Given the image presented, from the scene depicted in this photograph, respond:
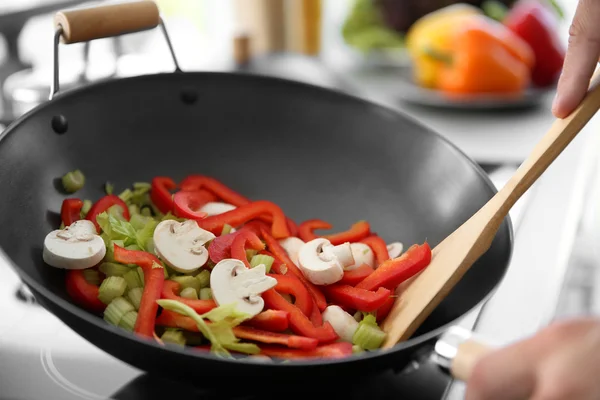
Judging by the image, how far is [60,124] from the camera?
0.93 metres

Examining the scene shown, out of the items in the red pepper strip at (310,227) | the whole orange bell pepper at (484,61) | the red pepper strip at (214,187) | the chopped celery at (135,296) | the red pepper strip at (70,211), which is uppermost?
the red pepper strip at (70,211)

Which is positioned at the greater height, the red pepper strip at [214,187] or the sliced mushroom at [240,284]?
the sliced mushroom at [240,284]

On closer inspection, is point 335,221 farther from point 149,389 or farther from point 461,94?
point 461,94

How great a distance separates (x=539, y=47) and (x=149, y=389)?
1606 mm

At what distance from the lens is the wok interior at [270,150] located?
96 centimetres

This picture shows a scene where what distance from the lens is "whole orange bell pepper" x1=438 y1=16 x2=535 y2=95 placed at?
1885mm

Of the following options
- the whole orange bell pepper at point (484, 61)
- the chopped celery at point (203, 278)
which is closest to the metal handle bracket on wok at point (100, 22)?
the chopped celery at point (203, 278)

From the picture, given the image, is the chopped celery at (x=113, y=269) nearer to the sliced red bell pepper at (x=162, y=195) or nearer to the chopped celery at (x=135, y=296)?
the chopped celery at (x=135, y=296)

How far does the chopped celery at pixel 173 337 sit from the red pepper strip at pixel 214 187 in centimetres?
31

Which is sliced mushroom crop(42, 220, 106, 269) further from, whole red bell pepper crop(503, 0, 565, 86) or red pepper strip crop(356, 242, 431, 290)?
whole red bell pepper crop(503, 0, 565, 86)

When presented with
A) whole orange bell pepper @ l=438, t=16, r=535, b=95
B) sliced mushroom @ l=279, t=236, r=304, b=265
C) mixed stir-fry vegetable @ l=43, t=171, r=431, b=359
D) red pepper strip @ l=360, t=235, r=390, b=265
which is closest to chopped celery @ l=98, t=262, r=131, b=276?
mixed stir-fry vegetable @ l=43, t=171, r=431, b=359

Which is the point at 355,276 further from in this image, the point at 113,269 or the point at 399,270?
the point at 113,269

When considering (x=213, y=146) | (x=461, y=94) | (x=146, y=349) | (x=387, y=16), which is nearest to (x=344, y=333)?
(x=146, y=349)

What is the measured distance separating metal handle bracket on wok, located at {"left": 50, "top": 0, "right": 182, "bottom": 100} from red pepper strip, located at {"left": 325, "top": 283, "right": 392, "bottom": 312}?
46 cm
